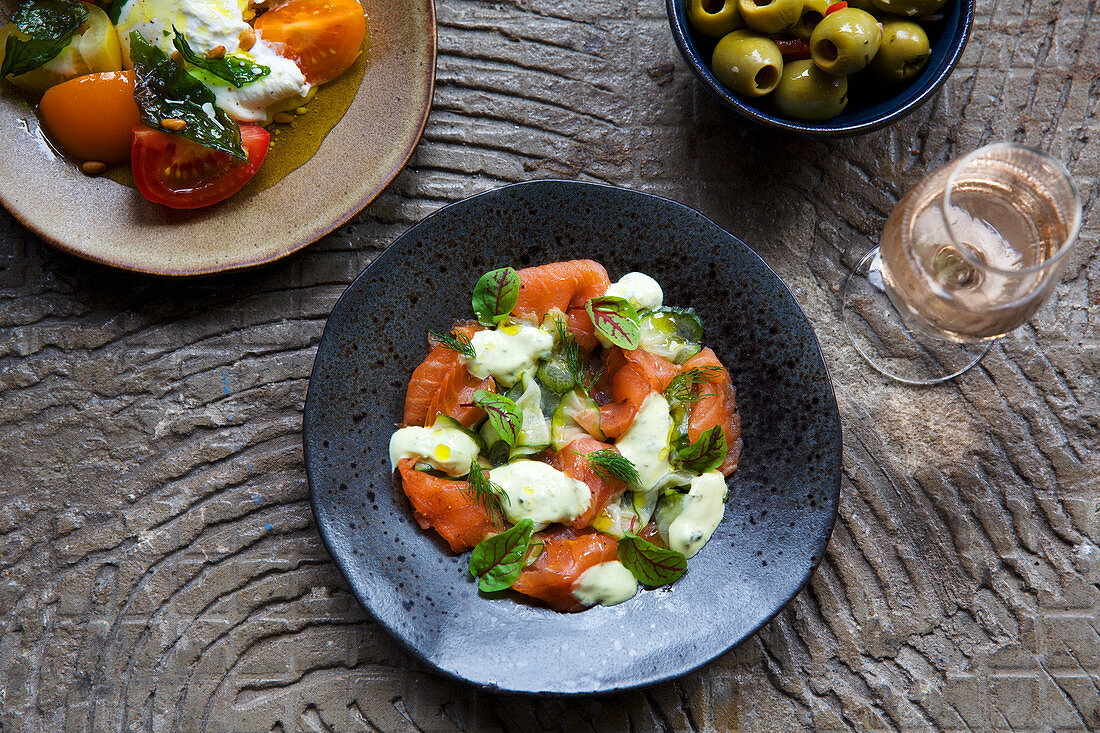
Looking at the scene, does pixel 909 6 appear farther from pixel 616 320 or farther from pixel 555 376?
pixel 555 376

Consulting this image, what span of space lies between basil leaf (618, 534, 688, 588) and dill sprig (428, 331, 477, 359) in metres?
0.47

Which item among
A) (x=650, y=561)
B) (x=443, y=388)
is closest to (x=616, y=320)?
(x=443, y=388)

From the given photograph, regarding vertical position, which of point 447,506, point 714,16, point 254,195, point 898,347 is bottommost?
point 447,506

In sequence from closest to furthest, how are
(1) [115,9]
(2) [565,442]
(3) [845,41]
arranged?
(3) [845,41] < (2) [565,442] < (1) [115,9]

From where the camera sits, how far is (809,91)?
1.49m

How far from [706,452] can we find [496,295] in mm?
525

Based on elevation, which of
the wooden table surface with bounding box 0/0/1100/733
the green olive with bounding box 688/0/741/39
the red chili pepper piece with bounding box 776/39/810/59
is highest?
the green olive with bounding box 688/0/741/39

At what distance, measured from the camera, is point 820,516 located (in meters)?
1.55

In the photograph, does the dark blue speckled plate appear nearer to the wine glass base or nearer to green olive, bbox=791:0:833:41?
the wine glass base

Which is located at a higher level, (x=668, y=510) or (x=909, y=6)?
(x=909, y=6)

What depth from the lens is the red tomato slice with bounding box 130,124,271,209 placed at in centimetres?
157

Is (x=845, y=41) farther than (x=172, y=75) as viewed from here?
No

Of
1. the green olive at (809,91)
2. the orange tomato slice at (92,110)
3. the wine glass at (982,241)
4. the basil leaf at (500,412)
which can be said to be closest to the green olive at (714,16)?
the green olive at (809,91)

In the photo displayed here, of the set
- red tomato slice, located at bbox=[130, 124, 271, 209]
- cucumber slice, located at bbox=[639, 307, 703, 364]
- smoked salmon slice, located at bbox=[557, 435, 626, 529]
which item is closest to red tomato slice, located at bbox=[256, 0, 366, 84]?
red tomato slice, located at bbox=[130, 124, 271, 209]
